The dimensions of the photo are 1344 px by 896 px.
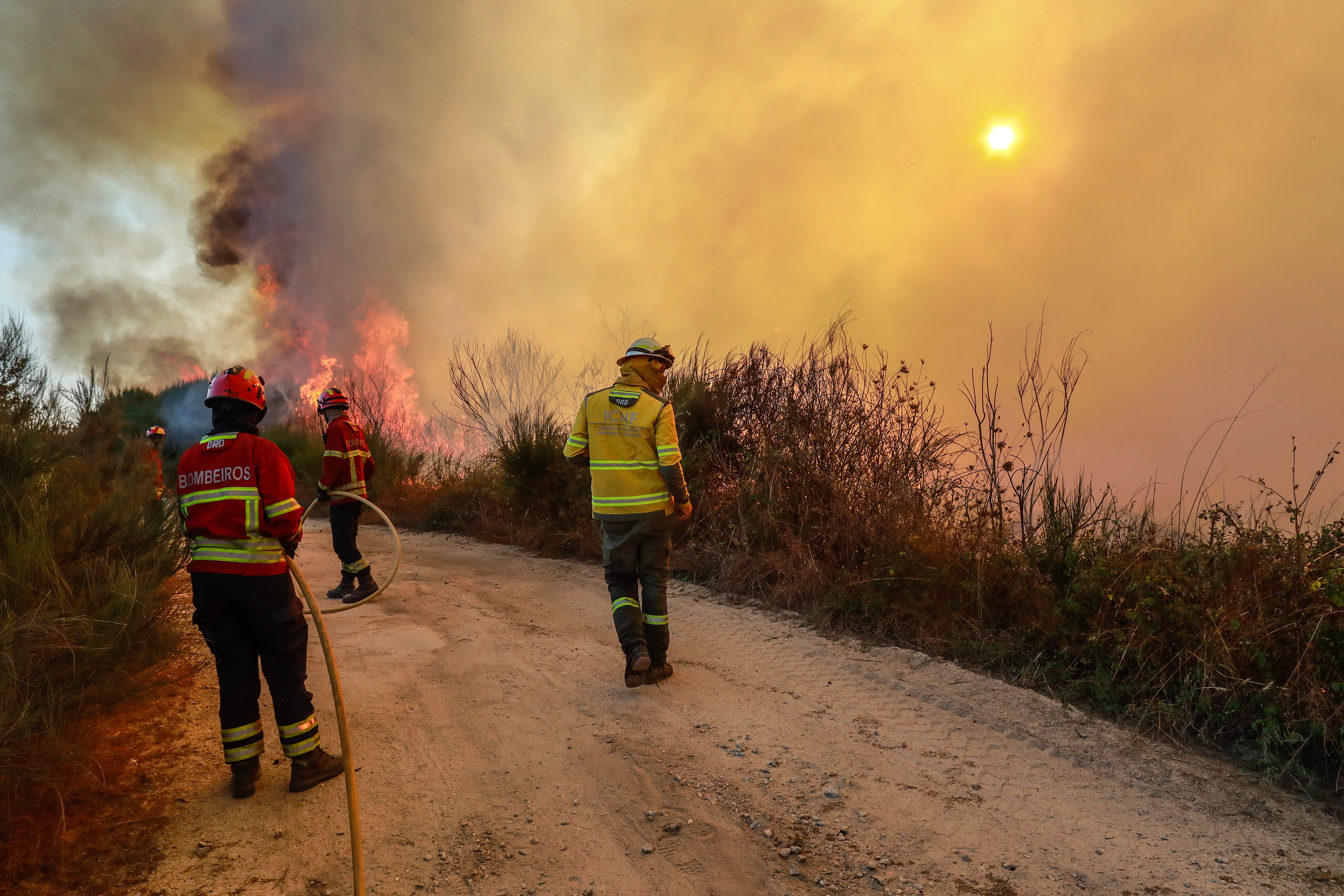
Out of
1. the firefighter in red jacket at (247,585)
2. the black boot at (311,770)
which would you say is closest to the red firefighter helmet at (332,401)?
the firefighter in red jacket at (247,585)

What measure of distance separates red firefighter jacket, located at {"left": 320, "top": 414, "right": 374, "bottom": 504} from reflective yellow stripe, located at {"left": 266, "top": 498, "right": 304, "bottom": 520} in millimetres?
3817

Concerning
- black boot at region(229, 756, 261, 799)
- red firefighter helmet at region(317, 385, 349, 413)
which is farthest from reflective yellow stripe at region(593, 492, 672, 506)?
red firefighter helmet at region(317, 385, 349, 413)

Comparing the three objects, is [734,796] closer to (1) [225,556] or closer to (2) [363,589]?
(1) [225,556]

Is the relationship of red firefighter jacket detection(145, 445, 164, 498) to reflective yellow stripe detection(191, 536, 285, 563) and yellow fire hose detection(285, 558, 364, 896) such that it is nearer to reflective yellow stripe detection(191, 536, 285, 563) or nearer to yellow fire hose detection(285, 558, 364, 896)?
reflective yellow stripe detection(191, 536, 285, 563)

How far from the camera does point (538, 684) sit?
5.02 meters

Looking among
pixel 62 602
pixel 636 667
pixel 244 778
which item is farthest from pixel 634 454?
pixel 62 602

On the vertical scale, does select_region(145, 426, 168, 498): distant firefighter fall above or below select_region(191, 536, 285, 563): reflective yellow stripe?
above

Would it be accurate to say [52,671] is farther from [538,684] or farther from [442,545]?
[442,545]

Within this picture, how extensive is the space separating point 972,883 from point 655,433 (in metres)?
3.06

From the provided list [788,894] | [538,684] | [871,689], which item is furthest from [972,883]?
[538,684]

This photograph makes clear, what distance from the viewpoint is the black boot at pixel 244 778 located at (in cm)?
356

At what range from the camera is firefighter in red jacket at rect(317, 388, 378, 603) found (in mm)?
7371

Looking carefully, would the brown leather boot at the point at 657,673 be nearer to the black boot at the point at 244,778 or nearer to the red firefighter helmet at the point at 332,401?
the black boot at the point at 244,778

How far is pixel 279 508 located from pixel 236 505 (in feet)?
0.64
